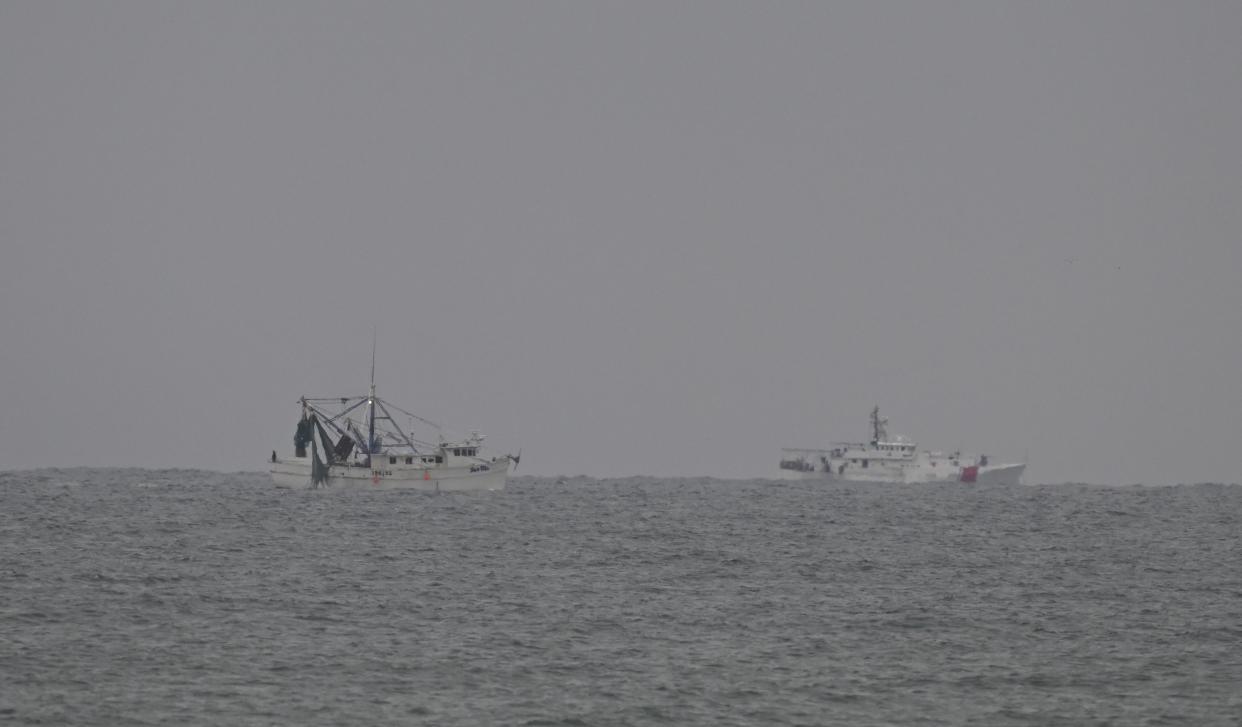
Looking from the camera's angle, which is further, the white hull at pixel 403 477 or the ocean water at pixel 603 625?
the white hull at pixel 403 477

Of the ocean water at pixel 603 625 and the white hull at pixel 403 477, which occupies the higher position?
the white hull at pixel 403 477

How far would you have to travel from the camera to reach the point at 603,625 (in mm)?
45438

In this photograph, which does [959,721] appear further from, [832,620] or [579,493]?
[579,493]

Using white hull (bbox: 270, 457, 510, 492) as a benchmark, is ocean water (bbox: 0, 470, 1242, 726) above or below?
below

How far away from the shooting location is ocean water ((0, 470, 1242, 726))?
112ft

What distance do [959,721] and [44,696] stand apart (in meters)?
22.1

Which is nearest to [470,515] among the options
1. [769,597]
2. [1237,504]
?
[769,597]

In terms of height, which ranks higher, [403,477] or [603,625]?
[403,477]

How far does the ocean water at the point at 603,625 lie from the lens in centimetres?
3403

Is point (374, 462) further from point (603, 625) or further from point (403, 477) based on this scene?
point (603, 625)

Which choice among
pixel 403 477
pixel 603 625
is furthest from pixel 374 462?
pixel 603 625

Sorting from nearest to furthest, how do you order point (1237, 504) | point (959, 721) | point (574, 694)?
1. point (959, 721)
2. point (574, 694)
3. point (1237, 504)

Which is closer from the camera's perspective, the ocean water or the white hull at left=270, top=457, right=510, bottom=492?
the ocean water

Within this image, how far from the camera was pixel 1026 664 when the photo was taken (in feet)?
131
